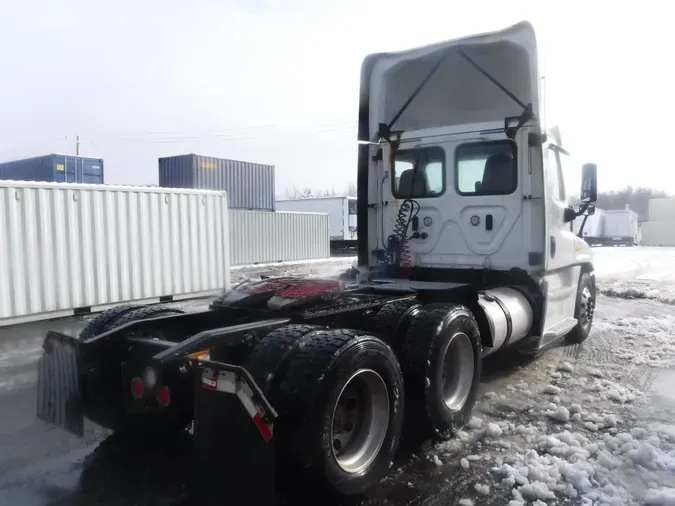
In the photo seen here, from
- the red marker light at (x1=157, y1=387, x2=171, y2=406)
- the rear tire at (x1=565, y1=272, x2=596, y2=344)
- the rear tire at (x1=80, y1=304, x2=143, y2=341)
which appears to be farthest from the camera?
the rear tire at (x1=565, y1=272, x2=596, y2=344)

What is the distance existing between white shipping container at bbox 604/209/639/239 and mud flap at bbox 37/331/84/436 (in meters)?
50.7

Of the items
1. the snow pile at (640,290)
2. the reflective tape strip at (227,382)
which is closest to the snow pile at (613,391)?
the reflective tape strip at (227,382)

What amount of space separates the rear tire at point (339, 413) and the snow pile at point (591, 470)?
0.87 m

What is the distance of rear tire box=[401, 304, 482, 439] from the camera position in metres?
4.04

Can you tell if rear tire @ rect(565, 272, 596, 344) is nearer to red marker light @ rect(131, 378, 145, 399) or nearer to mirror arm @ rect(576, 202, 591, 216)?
mirror arm @ rect(576, 202, 591, 216)

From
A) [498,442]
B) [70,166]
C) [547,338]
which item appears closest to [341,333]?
[498,442]

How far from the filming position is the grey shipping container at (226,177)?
24.9 meters

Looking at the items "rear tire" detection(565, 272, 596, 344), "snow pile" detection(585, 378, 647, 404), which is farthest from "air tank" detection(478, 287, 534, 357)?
"rear tire" detection(565, 272, 596, 344)

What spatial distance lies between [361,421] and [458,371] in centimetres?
147

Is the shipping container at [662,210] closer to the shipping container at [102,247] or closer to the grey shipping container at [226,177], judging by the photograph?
the grey shipping container at [226,177]

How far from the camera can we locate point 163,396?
10.6ft

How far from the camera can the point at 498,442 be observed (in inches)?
168

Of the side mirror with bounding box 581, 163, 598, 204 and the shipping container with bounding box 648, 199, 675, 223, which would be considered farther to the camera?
the shipping container with bounding box 648, 199, 675, 223

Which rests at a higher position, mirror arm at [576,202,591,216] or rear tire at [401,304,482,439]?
mirror arm at [576,202,591,216]
